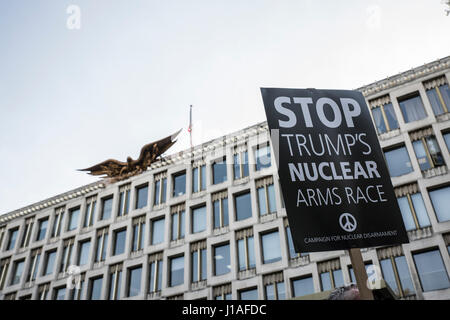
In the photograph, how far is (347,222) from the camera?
518cm

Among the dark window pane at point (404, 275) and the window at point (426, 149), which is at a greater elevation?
the window at point (426, 149)

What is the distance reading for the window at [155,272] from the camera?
1238 inches

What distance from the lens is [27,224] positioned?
40969 mm

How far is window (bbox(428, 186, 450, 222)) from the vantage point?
24688 millimetres

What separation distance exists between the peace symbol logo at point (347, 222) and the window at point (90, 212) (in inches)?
1383

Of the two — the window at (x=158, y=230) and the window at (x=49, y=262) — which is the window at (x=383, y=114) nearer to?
the window at (x=158, y=230)

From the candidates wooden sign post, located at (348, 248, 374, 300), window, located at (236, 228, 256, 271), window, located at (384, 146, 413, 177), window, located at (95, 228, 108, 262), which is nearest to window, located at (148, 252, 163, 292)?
window, located at (95, 228, 108, 262)

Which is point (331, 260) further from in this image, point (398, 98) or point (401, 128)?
point (398, 98)

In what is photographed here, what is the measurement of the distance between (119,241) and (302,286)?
645 inches

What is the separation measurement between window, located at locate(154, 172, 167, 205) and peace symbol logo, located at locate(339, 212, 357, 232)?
30.6m

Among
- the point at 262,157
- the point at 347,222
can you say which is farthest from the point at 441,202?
the point at 347,222

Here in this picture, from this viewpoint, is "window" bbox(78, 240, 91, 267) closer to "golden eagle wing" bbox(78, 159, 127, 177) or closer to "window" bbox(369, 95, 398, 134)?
"golden eagle wing" bbox(78, 159, 127, 177)

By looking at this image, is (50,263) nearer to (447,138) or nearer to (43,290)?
(43,290)

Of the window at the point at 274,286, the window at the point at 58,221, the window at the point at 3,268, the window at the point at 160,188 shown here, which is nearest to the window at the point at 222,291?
the window at the point at 274,286
